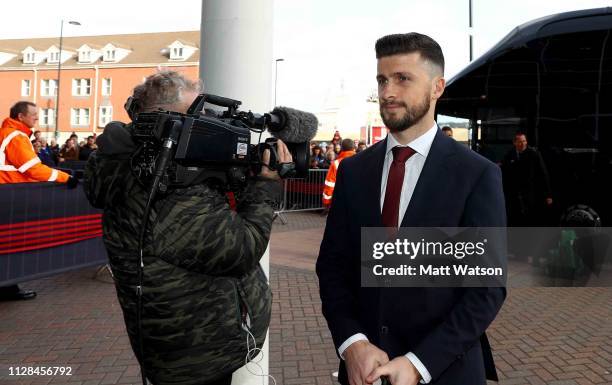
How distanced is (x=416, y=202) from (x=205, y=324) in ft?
2.86

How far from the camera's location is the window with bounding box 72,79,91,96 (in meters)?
55.8

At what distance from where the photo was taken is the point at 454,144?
1848 millimetres

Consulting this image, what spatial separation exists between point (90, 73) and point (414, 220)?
197 ft

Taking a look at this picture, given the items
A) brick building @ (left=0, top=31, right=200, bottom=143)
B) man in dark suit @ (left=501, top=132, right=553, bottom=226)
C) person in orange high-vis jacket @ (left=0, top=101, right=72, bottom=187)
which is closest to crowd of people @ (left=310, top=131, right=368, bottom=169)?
man in dark suit @ (left=501, top=132, right=553, bottom=226)

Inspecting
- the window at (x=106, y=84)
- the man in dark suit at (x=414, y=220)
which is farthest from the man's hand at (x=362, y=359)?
the window at (x=106, y=84)

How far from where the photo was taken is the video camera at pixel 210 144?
5.66ft

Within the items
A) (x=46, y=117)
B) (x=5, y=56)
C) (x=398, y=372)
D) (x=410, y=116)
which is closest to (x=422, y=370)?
(x=398, y=372)

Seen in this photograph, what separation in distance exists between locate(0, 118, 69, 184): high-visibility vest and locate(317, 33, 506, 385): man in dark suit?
511 cm

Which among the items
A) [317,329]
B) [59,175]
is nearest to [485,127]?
[317,329]

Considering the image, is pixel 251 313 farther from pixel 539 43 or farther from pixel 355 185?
pixel 539 43

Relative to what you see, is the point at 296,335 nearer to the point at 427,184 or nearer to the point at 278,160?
the point at 278,160

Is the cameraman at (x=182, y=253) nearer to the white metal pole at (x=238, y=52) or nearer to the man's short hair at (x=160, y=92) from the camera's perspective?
the man's short hair at (x=160, y=92)

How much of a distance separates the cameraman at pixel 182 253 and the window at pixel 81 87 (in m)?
58.7

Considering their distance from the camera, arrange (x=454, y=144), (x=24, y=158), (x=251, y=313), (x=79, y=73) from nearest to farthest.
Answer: (x=454, y=144) < (x=251, y=313) < (x=24, y=158) < (x=79, y=73)
